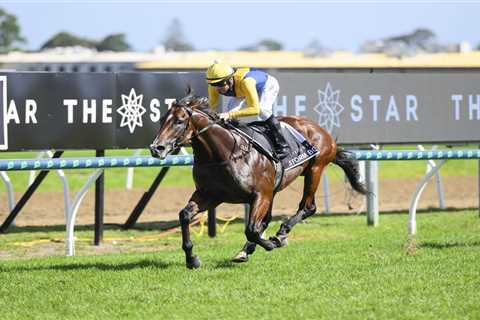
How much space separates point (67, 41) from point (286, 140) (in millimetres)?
102178

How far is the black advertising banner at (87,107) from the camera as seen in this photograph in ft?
34.1

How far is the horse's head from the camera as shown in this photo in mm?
7844

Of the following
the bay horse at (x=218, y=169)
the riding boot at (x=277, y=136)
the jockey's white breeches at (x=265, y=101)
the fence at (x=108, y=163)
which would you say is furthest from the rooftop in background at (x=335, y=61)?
the bay horse at (x=218, y=169)

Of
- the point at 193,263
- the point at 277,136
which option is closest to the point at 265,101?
the point at 277,136

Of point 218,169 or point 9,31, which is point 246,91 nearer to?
point 218,169

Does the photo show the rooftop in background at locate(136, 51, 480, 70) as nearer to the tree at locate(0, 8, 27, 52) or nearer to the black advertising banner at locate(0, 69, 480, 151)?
the black advertising banner at locate(0, 69, 480, 151)

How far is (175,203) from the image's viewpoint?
1573 cm

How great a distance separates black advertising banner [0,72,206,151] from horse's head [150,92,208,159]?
274 centimetres

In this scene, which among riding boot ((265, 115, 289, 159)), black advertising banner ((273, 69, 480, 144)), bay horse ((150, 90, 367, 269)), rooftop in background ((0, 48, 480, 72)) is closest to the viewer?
bay horse ((150, 90, 367, 269))

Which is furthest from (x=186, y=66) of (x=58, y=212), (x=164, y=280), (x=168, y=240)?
(x=164, y=280)

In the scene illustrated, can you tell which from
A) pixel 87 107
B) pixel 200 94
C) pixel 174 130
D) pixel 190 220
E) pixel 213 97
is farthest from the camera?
pixel 200 94

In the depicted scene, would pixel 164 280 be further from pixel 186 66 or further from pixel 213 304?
pixel 186 66

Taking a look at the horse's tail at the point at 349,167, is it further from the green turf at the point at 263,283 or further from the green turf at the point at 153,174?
the green turf at the point at 153,174

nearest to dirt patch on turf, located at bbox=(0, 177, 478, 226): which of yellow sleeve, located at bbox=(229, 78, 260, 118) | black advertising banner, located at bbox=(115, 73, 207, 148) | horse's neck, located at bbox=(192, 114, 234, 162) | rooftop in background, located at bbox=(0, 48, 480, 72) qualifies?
black advertising banner, located at bbox=(115, 73, 207, 148)
